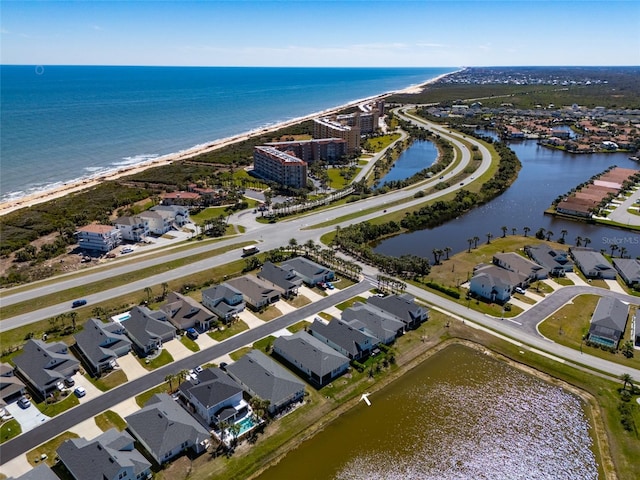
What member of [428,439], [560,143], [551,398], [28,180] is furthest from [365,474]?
[560,143]

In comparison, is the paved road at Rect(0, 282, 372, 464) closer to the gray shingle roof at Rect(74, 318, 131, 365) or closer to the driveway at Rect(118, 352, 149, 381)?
the driveway at Rect(118, 352, 149, 381)

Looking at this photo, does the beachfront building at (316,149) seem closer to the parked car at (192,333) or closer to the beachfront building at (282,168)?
the beachfront building at (282,168)

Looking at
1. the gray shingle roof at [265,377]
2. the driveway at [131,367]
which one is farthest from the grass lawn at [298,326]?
the driveway at [131,367]

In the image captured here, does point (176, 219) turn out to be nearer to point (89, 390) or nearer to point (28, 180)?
point (89, 390)

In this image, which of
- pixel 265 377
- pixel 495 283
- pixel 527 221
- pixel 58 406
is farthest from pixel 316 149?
pixel 58 406

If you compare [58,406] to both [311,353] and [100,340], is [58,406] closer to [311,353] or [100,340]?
[100,340]
